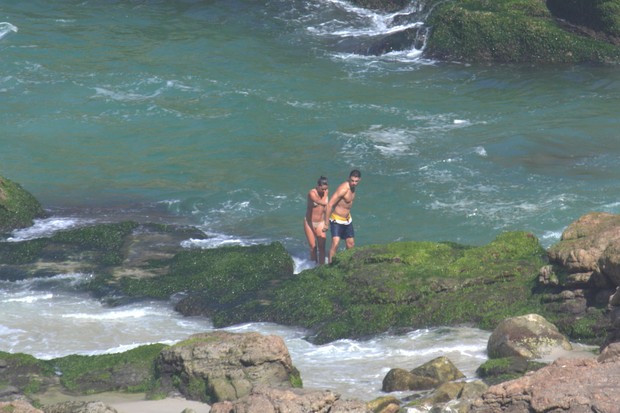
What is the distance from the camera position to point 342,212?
1809cm

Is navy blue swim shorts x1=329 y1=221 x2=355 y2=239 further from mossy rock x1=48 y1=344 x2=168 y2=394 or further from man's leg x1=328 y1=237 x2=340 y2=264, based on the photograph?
mossy rock x1=48 y1=344 x2=168 y2=394

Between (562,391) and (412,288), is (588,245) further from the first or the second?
(562,391)

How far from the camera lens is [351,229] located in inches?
722

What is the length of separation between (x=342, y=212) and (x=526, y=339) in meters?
5.43

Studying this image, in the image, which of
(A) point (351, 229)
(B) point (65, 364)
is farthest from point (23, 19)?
(B) point (65, 364)

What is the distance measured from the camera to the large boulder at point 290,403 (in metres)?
10.7

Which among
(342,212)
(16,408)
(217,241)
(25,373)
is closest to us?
(16,408)

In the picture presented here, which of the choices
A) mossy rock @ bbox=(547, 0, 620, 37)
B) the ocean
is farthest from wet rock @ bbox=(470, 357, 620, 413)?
mossy rock @ bbox=(547, 0, 620, 37)

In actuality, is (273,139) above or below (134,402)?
below

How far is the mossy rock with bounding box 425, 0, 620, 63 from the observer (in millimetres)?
29172

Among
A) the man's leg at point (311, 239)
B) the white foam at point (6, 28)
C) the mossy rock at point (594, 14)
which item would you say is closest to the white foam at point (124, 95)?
the white foam at point (6, 28)

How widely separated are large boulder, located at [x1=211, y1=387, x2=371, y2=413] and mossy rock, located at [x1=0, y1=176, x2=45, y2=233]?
33.7ft

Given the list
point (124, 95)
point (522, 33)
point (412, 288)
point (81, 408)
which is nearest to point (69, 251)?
point (412, 288)

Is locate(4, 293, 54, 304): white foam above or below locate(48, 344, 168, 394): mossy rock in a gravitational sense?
below
